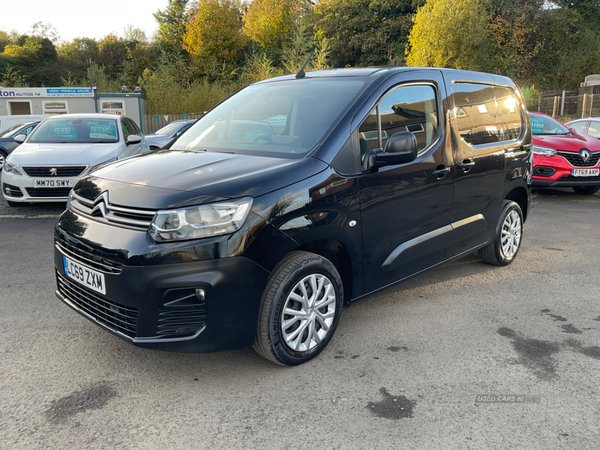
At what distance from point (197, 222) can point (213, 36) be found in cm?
3855

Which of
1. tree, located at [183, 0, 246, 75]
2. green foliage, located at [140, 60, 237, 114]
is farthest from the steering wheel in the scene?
tree, located at [183, 0, 246, 75]

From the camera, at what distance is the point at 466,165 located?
425 cm

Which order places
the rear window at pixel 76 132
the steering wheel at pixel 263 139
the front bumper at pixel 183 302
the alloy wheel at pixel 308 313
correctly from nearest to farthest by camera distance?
1. the front bumper at pixel 183 302
2. the alloy wheel at pixel 308 313
3. the steering wheel at pixel 263 139
4. the rear window at pixel 76 132

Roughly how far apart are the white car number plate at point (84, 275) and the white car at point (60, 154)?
405cm

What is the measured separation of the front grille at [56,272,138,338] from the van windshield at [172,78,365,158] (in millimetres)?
1307

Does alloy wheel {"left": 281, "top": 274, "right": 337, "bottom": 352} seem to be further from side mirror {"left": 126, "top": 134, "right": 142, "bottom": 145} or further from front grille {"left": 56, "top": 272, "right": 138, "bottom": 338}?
side mirror {"left": 126, "top": 134, "right": 142, "bottom": 145}

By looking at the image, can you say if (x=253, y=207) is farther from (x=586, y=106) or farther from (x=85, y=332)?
(x=586, y=106)

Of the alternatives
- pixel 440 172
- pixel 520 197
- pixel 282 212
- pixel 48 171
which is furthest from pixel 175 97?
pixel 282 212

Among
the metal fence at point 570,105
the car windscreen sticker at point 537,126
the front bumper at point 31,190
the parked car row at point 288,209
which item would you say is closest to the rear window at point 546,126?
the car windscreen sticker at point 537,126

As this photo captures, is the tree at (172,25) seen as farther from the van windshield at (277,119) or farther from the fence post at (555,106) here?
the van windshield at (277,119)

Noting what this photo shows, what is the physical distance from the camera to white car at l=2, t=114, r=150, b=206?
7.79 meters

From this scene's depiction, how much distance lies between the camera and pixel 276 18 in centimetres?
4091

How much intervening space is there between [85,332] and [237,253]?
5.38ft

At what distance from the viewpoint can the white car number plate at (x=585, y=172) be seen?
31.0 ft
